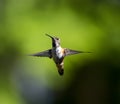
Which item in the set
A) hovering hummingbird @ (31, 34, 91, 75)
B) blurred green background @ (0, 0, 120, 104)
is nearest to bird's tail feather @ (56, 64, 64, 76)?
hovering hummingbird @ (31, 34, 91, 75)

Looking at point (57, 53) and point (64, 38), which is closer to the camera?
point (57, 53)

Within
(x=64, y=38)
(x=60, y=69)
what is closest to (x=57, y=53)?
(x=60, y=69)

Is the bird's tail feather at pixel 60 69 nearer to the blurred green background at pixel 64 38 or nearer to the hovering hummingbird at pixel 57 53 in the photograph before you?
the hovering hummingbird at pixel 57 53

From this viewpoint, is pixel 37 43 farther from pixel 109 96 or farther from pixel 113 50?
pixel 109 96

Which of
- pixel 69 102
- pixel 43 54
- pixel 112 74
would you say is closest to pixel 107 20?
pixel 112 74

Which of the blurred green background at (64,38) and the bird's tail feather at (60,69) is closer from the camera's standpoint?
the bird's tail feather at (60,69)

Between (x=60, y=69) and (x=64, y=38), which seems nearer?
(x=60, y=69)

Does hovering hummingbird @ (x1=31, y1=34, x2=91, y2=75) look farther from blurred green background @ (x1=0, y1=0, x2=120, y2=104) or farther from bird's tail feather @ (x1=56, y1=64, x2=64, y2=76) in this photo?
blurred green background @ (x1=0, y1=0, x2=120, y2=104)

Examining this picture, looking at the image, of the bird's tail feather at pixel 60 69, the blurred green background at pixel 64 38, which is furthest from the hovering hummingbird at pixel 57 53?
the blurred green background at pixel 64 38

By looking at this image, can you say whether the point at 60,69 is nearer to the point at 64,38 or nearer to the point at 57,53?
the point at 57,53
